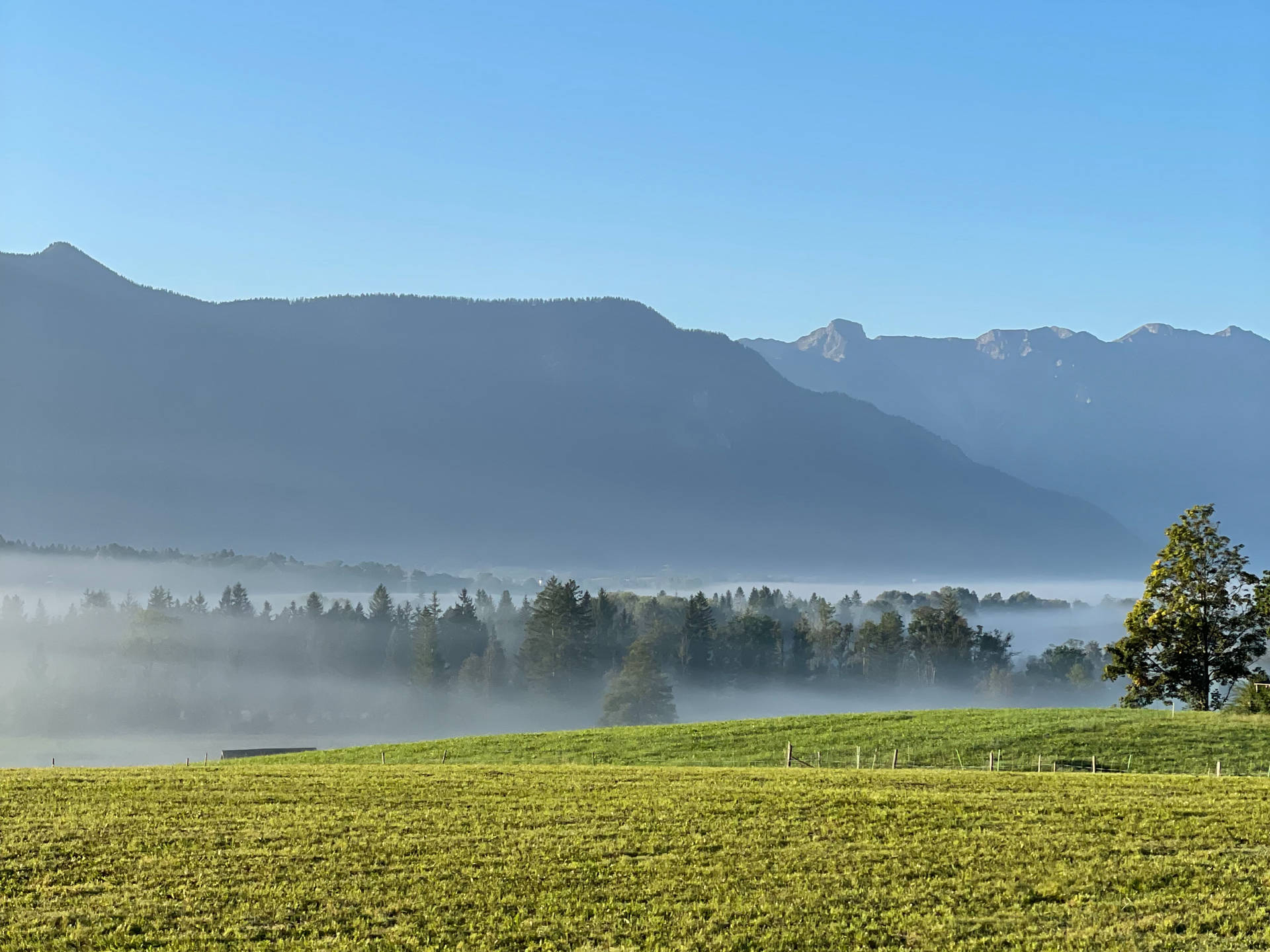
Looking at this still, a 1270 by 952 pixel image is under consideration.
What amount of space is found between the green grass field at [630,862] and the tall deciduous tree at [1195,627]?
117ft

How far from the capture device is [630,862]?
24.1 metres

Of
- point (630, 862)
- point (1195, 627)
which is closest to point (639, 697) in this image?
point (1195, 627)

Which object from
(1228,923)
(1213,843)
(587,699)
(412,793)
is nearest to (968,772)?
(1213,843)

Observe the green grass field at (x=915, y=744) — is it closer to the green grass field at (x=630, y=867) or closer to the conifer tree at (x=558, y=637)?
the green grass field at (x=630, y=867)

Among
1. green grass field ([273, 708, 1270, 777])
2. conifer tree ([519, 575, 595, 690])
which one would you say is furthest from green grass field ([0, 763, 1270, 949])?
conifer tree ([519, 575, 595, 690])

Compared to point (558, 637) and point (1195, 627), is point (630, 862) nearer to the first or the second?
point (1195, 627)

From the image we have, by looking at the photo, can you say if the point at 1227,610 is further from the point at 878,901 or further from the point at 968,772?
the point at 878,901

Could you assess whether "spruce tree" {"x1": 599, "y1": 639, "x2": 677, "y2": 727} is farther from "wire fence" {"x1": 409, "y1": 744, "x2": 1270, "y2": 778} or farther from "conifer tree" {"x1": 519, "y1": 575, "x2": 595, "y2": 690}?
"wire fence" {"x1": 409, "y1": 744, "x2": 1270, "y2": 778}

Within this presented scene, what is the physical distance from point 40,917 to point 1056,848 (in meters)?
19.2

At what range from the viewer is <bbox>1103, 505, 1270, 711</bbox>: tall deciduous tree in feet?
235

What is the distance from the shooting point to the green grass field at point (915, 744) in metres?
55.1

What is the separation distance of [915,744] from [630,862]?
128ft

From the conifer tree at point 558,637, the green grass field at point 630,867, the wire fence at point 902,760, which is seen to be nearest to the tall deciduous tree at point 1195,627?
the wire fence at point 902,760

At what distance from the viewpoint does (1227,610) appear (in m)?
72.1
